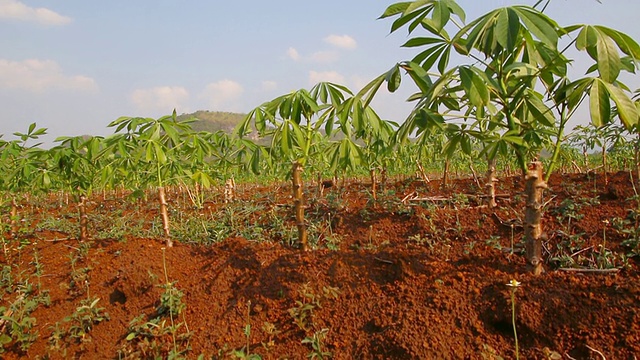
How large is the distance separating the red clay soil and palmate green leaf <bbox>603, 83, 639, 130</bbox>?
0.70 meters

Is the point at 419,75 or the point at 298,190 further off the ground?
the point at 419,75

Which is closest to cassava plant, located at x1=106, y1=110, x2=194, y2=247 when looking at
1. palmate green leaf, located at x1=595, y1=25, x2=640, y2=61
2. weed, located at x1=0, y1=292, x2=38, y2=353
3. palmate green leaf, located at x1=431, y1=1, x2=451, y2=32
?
weed, located at x1=0, y1=292, x2=38, y2=353

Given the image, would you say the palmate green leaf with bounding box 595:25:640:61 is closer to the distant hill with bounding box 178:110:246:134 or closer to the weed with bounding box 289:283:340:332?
the weed with bounding box 289:283:340:332

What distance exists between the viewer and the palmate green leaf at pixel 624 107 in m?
1.37

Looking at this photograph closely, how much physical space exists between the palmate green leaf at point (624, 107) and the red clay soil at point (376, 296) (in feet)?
2.29

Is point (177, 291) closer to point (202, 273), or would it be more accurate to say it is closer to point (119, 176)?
point (202, 273)

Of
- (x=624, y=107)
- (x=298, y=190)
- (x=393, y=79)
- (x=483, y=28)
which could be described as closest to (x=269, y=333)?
(x=298, y=190)

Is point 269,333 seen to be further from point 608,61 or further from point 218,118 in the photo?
point 218,118

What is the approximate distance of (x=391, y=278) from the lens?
2031mm

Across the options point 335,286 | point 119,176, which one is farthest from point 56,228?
point 335,286

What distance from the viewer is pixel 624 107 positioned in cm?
140

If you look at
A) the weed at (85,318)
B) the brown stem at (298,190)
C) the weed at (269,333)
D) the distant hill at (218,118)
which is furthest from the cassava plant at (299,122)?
the distant hill at (218,118)

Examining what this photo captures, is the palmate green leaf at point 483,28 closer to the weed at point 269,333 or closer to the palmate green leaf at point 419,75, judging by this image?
the palmate green leaf at point 419,75

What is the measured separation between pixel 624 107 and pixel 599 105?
102 millimetres
